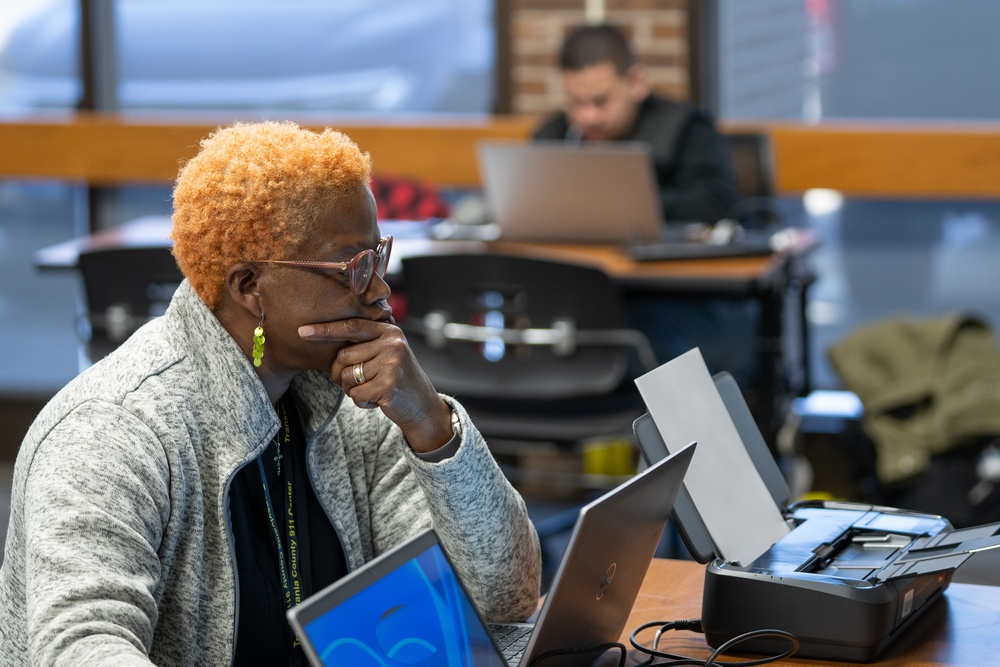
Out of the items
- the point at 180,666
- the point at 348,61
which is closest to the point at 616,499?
the point at 180,666

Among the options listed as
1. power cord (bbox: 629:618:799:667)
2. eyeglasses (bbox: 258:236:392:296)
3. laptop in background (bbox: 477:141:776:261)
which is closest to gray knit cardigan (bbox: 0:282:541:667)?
eyeglasses (bbox: 258:236:392:296)

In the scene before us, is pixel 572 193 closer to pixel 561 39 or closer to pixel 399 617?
pixel 561 39

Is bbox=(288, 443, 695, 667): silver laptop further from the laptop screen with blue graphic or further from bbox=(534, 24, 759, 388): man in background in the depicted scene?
bbox=(534, 24, 759, 388): man in background

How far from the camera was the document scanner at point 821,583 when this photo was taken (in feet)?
4.49

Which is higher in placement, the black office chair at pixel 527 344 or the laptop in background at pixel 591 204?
the laptop in background at pixel 591 204

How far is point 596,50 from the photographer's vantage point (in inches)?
159

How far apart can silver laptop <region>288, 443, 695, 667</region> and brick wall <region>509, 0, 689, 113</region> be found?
3.60m

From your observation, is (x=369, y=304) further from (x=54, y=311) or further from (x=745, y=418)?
(x=54, y=311)

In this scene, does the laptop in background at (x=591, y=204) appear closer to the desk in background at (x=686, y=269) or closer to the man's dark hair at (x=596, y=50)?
the desk in background at (x=686, y=269)

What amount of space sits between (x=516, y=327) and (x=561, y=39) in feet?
6.42

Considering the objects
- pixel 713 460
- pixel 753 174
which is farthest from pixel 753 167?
pixel 713 460

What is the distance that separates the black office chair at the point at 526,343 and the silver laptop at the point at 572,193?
0.39 m

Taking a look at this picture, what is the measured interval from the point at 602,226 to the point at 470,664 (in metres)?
2.45

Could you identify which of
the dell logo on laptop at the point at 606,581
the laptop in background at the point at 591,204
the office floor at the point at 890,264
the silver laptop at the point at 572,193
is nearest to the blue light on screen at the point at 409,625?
the dell logo on laptop at the point at 606,581
